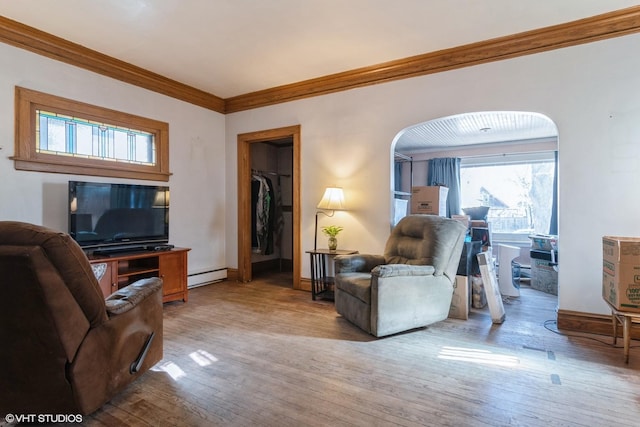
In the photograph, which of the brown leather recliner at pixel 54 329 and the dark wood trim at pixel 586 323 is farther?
the dark wood trim at pixel 586 323

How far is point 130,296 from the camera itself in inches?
78.2

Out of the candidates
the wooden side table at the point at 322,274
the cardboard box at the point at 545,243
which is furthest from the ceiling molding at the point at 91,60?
the cardboard box at the point at 545,243

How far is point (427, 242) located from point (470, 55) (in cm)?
199

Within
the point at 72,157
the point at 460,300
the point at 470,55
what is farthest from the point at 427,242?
the point at 72,157

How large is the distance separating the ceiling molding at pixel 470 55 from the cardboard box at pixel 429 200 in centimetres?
165

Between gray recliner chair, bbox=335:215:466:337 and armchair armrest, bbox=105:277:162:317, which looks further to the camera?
gray recliner chair, bbox=335:215:466:337

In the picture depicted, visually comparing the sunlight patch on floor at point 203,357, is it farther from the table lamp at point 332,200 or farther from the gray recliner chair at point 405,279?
the table lamp at point 332,200

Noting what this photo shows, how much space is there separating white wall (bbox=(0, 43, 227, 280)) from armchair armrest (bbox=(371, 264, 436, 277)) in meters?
2.96

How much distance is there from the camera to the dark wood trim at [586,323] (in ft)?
9.45

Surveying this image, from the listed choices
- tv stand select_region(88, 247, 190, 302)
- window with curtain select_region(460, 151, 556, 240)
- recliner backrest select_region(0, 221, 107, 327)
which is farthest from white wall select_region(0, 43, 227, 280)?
window with curtain select_region(460, 151, 556, 240)

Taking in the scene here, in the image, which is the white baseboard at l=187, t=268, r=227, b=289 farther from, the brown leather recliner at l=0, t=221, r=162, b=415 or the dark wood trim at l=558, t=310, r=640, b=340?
the dark wood trim at l=558, t=310, r=640, b=340

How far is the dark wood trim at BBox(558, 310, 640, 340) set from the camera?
288 cm

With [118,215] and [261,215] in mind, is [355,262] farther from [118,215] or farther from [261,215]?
[118,215]

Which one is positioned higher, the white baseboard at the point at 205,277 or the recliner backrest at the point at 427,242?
the recliner backrest at the point at 427,242
